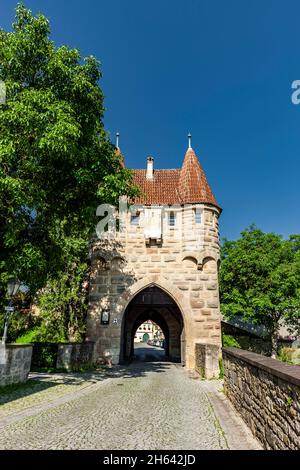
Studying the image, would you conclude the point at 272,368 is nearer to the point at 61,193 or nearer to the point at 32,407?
the point at 32,407

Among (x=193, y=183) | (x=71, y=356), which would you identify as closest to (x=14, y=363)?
(x=71, y=356)

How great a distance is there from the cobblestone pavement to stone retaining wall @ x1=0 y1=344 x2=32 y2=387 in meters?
1.14

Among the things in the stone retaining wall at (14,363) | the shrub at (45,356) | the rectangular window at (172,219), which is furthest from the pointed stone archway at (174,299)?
the stone retaining wall at (14,363)

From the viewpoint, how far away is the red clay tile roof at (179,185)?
17438 millimetres

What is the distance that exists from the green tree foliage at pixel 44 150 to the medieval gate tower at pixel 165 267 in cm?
582

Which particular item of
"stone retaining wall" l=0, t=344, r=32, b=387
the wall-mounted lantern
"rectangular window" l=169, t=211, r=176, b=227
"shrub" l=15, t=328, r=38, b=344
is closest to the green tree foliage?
"stone retaining wall" l=0, t=344, r=32, b=387

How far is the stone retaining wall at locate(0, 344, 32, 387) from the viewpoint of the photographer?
8.80 m

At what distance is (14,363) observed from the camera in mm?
9227

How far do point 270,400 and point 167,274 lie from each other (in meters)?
12.4

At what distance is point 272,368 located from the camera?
398cm

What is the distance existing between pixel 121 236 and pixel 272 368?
539 inches

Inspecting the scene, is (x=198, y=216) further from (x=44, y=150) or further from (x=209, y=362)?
(x=44, y=150)

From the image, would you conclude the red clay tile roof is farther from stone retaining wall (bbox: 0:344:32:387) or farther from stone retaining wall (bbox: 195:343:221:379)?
stone retaining wall (bbox: 0:344:32:387)

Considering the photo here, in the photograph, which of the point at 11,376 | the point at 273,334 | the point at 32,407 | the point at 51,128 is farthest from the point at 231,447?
the point at 273,334
